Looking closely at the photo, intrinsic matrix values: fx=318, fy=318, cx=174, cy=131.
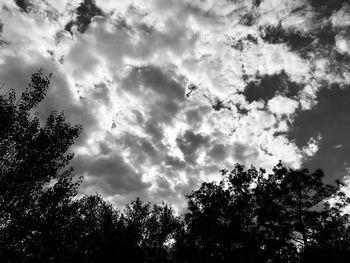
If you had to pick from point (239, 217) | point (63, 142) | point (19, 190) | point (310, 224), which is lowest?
point (19, 190)

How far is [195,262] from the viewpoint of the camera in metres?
40.8

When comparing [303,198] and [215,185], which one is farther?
→ [215,185]

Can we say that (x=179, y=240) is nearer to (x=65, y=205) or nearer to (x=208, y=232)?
(x=208, y=232)

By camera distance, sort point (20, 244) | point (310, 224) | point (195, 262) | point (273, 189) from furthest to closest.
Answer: point (195, 262) → point (273, 189) → point (310, 224) → point (20, 244)

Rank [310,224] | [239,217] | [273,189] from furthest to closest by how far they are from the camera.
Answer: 1. [239,217]
2. [273,189]
3. [310,224]

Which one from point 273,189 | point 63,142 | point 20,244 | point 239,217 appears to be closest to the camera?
point 20,244

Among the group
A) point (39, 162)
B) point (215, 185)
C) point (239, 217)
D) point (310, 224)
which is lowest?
point (39, 162)

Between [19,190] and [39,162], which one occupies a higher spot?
[39,162]

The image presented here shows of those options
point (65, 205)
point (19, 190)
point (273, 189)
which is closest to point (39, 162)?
point (19, 190)

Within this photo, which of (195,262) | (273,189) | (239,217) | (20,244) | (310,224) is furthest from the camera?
(195,262)

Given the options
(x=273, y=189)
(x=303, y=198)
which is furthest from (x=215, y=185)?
(x=303, y=198)

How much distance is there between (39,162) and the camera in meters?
19.3

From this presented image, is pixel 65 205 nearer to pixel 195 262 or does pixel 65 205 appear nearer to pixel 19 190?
pixel 19 190

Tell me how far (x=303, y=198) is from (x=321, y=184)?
234 centimetres
